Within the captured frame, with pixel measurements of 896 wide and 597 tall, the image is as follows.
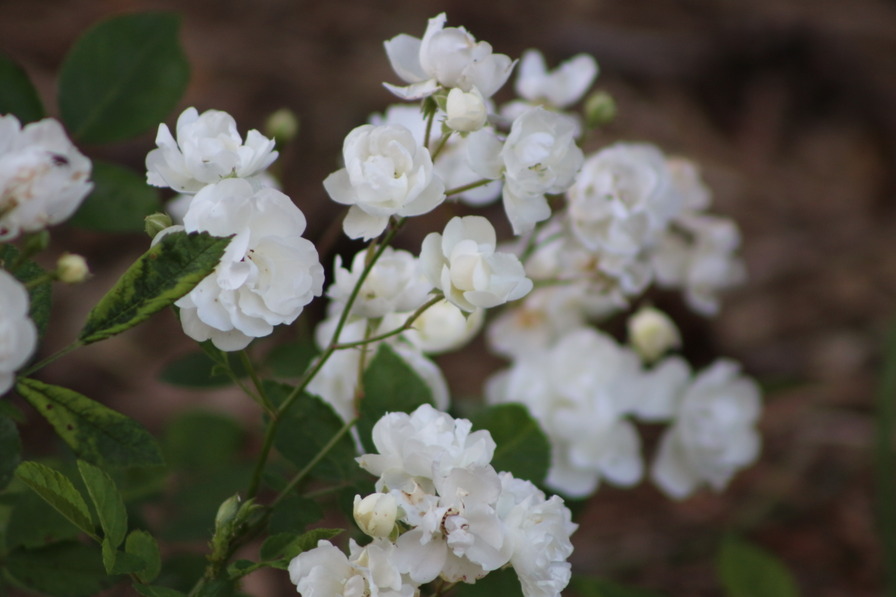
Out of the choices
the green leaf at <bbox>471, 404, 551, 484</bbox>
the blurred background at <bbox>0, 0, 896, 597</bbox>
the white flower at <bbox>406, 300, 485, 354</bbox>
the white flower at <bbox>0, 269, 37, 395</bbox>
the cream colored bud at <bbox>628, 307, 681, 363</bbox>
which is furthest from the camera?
the blurred background at <bbox>0, 0, 896, 597</bbox>

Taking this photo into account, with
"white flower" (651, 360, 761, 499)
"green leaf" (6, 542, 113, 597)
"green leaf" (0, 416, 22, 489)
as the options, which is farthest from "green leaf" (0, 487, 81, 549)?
"white flower" (651, 360, 761, 499)

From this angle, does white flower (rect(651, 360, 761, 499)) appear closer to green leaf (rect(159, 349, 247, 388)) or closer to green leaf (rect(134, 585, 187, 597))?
green leaf (rect(159, 349, 247, 388))

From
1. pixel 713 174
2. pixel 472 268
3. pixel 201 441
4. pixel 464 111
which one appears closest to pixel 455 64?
pixel 464 111

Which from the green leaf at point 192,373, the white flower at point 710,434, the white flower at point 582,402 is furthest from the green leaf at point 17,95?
the white flower at point 710,434

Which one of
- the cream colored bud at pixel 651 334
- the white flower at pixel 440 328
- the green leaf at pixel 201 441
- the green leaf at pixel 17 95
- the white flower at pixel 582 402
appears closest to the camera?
the green leaf at pixel 17 95

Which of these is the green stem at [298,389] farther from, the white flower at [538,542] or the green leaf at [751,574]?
the green leaf at [751,574]

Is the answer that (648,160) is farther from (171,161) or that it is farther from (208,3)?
(208,3)
